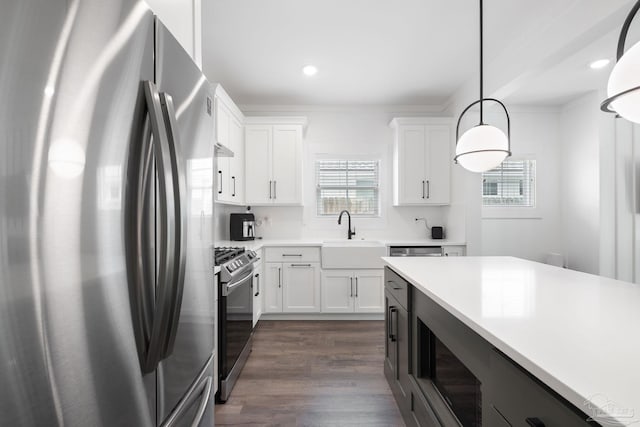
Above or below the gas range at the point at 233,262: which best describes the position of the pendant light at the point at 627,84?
above

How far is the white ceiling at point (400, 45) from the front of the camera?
2.31 m

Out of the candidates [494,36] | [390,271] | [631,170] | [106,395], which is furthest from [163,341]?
[631,170]

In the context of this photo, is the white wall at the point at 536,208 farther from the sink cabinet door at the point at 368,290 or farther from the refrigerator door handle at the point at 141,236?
the refrigerator door handle at the point at 141,236

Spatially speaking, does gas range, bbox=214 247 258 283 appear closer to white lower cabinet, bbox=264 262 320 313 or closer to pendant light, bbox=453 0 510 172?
white lower cabinet, bbox=264 262 320 313

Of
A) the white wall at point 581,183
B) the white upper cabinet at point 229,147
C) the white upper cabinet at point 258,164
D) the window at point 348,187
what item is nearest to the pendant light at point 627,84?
the white upper cabinet at point 229,147

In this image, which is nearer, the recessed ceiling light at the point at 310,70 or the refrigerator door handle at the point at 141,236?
the refrigerator door handle at the point at 141,236

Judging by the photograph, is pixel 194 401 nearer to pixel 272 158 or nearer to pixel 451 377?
pixel 451 377

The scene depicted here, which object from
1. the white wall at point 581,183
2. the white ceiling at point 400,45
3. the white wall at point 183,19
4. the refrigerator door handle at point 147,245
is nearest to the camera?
the refrigerator door handle at point 147,245

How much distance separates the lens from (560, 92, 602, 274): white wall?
3963 millimetres

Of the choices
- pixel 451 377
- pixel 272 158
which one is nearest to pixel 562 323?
pixel 451 377

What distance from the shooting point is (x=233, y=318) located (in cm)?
238

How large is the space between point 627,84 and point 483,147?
3.19 ft

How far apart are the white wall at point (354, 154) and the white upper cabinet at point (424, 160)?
37cm

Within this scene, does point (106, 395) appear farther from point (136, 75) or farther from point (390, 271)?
point (390, 271)
